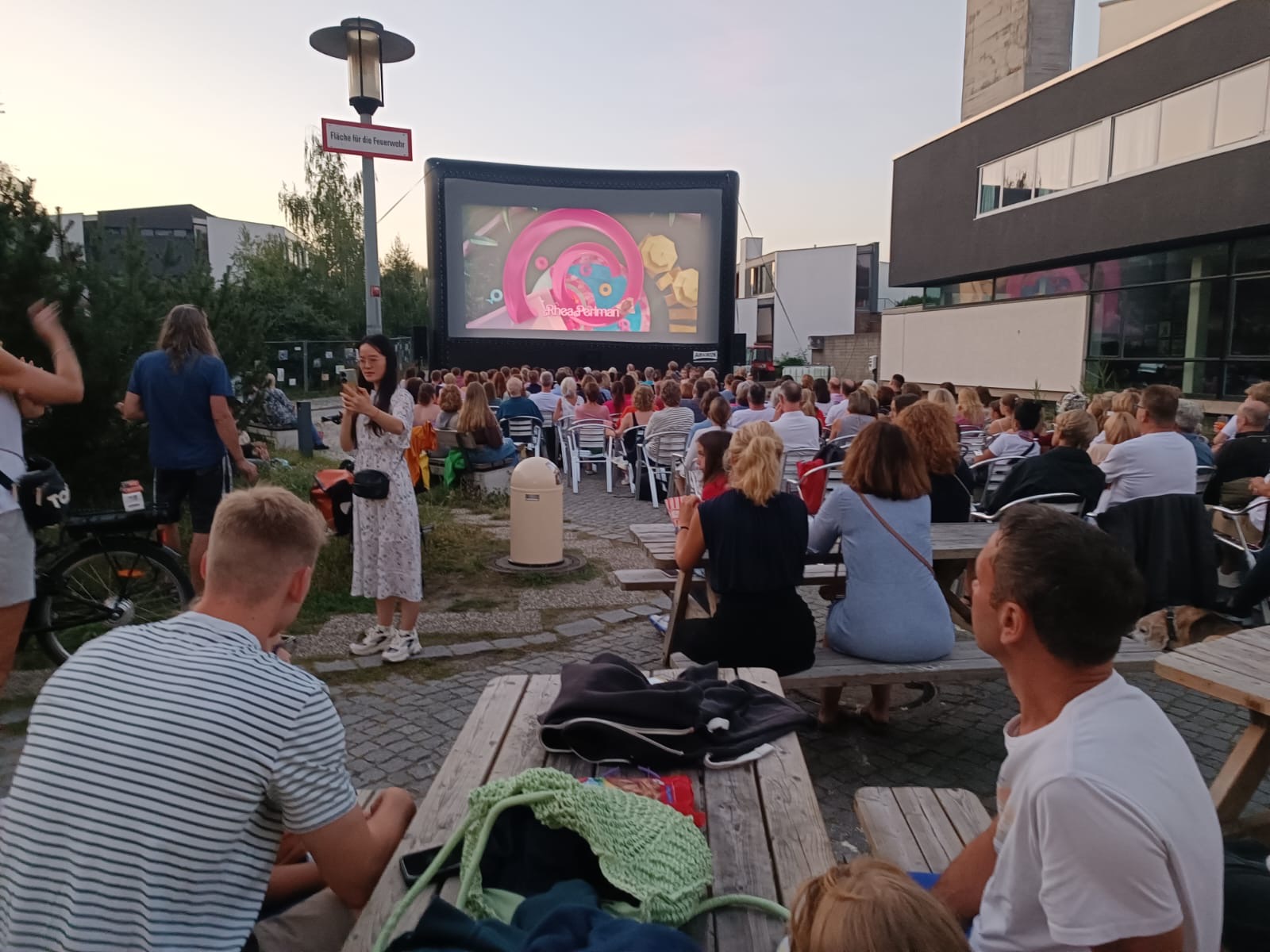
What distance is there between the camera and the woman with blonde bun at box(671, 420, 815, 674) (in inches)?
130

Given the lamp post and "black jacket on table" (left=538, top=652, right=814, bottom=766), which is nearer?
"black jacket on table" (left=538, top=652, right=814, bottom=766)

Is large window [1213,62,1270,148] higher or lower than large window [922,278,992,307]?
higher

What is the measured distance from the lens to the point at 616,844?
1556 mm

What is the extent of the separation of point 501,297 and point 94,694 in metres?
20.0

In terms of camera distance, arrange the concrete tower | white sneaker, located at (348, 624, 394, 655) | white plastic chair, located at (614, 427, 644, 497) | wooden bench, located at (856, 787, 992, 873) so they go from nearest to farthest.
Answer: wooden bench, located at (856, 787, 992, 873) → white sneaker, located at (348, 624, 394, 655) → white plastic chair, located at (614, 427, 644, 497) → the concrete tower

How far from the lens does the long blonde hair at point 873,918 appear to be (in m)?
1.03

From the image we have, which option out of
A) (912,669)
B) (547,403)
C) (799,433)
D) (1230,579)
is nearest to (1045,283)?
(547,403)

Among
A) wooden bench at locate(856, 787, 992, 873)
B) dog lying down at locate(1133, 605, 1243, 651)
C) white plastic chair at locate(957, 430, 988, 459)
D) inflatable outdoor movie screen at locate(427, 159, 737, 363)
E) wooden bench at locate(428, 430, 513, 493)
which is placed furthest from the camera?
inflatable outdoor movie screen at locate(427, 159, 737, 363)

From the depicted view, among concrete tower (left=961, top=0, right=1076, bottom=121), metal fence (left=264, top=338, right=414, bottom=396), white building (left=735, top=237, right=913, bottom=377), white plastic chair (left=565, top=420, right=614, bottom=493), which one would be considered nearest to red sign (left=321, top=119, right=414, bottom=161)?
white plastic chair (left=565, top=420, right=614, bottom=493)

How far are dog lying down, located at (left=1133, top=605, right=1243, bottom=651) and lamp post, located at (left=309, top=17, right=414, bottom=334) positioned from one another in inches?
263

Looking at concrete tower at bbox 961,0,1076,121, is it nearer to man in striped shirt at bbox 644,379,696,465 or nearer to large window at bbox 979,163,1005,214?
large window at bbox 979,163,1005,214

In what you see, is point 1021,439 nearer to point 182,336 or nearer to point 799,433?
point 799,433

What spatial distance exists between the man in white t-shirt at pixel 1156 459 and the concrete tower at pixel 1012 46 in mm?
25981

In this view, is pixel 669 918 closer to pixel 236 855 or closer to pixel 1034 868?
pixel 1034 868
